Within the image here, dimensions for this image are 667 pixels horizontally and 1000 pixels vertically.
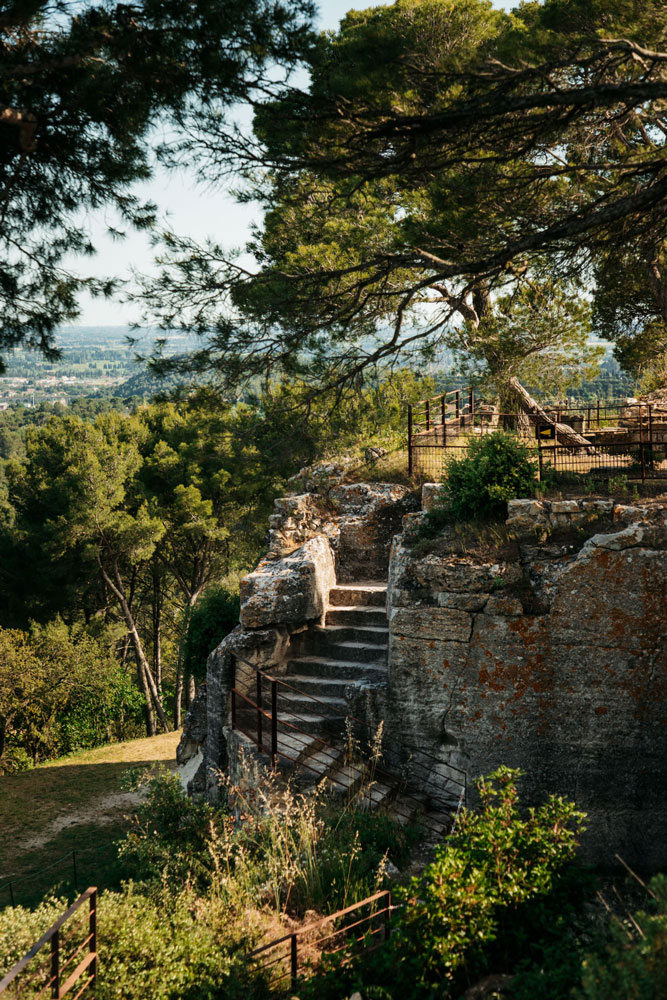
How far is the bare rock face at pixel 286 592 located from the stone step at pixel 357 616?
0.59 feet

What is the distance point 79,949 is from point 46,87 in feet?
24.9

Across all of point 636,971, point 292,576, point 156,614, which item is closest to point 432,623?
point 292,576

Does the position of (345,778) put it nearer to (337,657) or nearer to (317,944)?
(337,657)

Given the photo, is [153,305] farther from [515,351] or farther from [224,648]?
[515,351]

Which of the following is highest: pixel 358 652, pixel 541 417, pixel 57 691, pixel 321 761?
pixel 541 417

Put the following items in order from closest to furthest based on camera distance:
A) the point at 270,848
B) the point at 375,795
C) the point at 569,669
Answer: the point at 270,848, the point at 569,669, the point at 375,795

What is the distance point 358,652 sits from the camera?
1052 centimetres

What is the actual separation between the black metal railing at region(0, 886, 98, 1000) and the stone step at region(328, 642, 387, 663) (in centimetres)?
538

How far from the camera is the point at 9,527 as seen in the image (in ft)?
77.2

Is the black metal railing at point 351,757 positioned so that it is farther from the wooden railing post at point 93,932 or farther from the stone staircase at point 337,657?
the wooden railing post at point 93,932

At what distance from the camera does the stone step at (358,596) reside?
37.3 feet

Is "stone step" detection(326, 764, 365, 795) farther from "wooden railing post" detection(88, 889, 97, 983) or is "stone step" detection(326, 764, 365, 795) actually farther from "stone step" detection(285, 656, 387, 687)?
"wooden railing post" detection(88, 889, 97, 983)

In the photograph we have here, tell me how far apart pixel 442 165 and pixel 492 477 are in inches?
145

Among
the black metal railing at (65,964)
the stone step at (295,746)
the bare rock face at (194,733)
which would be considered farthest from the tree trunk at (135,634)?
the black metal railing at (65,964)
